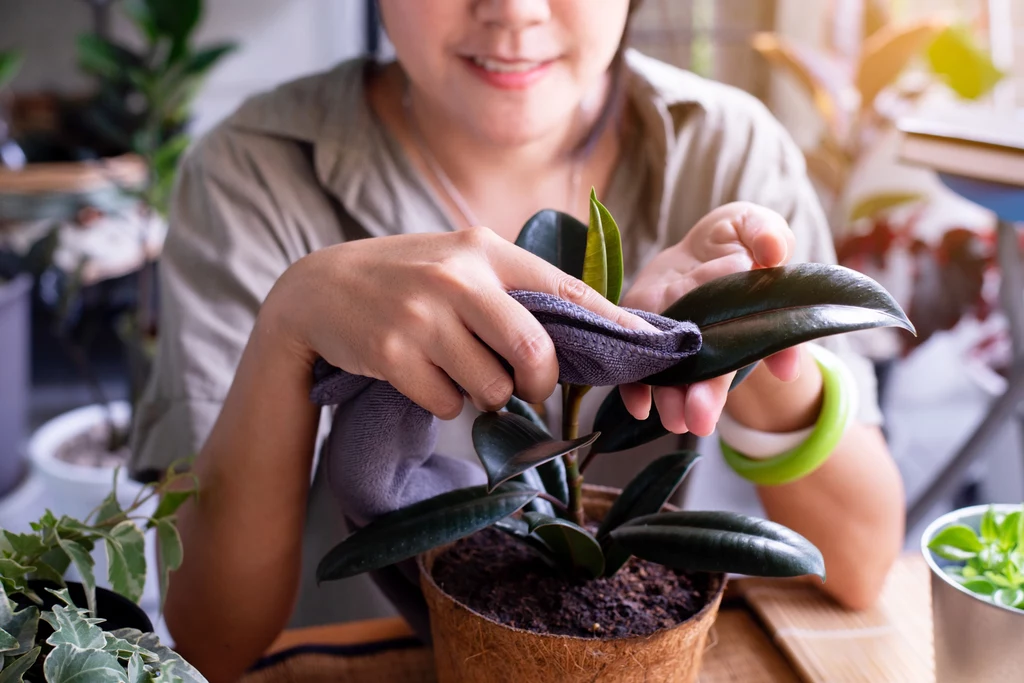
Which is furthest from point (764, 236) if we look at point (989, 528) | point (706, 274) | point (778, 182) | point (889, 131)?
point (889, 131)

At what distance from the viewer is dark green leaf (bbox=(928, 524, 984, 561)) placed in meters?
0.60

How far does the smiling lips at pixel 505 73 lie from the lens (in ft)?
2.66

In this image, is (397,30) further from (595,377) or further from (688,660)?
(688,660)

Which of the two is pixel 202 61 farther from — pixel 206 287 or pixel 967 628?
pixel 967 628

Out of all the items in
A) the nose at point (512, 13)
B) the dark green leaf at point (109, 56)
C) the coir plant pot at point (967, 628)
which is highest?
the nose at point (512, 13)

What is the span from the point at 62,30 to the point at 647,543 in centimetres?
296

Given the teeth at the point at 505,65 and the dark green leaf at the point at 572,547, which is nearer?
the dark green leaf at the point at 572,547

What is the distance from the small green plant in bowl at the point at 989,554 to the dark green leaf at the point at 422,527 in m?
0.28

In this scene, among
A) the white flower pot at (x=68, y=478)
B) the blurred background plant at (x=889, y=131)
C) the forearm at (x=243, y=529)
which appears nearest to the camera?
the forearm at (x=243, y=529)

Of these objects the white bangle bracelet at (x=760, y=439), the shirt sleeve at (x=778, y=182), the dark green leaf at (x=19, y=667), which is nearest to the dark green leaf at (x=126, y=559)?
the dark green leaf at (x=19, y=667)

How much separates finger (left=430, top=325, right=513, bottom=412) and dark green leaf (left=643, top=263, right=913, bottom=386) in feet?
0.26

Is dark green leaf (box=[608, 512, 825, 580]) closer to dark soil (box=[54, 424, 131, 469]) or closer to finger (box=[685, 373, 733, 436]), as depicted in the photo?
finger (box=[685, 373, 733, 436])

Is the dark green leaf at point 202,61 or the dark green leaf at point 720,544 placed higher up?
the dark green leaf at point 202,61

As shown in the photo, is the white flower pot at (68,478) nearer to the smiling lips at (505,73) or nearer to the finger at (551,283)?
the smiling lips at (505,73)
